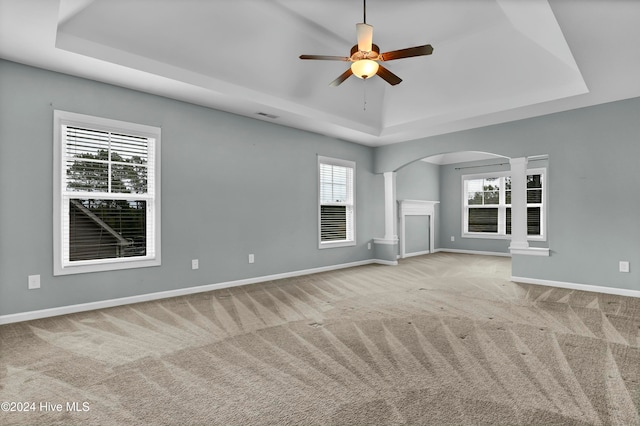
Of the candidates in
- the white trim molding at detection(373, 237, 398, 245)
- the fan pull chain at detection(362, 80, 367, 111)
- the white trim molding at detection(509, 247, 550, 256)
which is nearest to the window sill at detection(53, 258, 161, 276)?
the fan pull chain at detection(362, 80, 367, 111)

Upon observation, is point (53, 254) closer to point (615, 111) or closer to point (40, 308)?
point (40, 308)

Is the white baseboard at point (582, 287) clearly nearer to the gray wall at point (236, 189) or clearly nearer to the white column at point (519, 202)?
the gray wall at point (236, 189)

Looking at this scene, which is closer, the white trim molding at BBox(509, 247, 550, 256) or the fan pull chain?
the white trim molding at BBox(509, 247, 550, 256)

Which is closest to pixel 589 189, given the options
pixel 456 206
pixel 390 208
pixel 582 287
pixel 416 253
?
pixel 582 287

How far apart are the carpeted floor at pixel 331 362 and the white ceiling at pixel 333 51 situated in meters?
2.59

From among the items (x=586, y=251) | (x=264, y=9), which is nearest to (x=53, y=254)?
(x=264, y=9)

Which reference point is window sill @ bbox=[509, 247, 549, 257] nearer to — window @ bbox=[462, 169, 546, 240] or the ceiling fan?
window @ bbox=[462, 169, 546, 240]

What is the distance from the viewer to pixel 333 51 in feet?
14.5

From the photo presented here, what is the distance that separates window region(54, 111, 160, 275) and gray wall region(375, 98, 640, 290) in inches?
211

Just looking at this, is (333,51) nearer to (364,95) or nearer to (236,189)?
(364,95)

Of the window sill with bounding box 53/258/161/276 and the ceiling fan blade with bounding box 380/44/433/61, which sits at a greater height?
the ceiling fan blade with bounding box 380/44/433/61

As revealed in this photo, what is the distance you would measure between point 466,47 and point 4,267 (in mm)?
5740

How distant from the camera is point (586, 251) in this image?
4.66 metres

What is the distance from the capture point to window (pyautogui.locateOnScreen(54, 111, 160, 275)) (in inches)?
140
